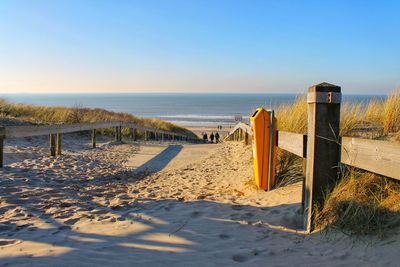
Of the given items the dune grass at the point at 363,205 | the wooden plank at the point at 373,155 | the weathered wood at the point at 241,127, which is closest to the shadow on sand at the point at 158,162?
the weathered wood at the point at 241,127

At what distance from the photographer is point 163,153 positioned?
44.5 ft

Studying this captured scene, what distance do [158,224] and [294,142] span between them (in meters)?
2.02

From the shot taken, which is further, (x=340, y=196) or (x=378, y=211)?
(x=340, y=196)

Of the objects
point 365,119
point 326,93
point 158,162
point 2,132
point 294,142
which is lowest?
point 158,162

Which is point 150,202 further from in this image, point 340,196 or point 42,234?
point 340,196

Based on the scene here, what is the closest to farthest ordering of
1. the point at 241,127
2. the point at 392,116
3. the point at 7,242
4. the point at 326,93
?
the point at 7,242, the point at 326,93, the point at 392,116, the point at 241,127

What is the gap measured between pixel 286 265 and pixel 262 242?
63 centimetres

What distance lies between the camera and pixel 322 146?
4.36 m

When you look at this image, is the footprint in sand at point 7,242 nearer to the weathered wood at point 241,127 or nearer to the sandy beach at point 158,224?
the sandy beach at point 158,224

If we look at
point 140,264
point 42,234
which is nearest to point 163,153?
point 42,234

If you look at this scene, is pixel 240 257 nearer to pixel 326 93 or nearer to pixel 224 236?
pixel 224 236

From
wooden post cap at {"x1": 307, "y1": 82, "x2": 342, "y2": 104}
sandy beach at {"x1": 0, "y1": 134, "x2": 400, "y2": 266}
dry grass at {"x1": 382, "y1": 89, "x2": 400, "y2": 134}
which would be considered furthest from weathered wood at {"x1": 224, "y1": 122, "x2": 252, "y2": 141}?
wooden post cap at {"x1": 307, "y1": 82, "x2": 342, "y2": 104}

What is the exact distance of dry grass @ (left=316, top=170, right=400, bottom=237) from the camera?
3818 millimetres

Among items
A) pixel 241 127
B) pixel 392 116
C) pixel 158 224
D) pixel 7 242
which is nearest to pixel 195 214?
pixel 158 224
